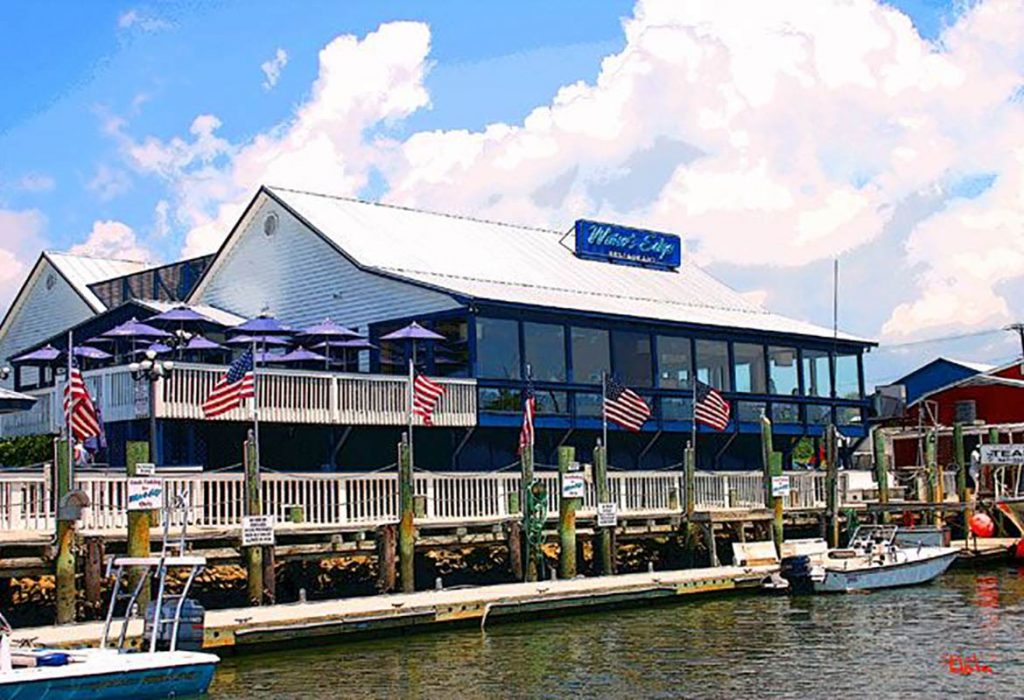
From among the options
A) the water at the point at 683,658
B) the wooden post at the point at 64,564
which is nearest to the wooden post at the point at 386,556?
the water at the point at 683,658

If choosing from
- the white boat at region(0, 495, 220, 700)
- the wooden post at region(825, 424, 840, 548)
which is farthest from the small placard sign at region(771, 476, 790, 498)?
the white boat at region(0, 495, 220, 700)

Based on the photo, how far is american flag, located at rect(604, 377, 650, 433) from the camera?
3562 cm

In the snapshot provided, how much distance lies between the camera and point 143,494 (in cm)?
2414

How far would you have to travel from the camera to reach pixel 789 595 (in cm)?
3359

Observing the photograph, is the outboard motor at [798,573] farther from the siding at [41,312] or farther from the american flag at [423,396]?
the siding at [41,312]

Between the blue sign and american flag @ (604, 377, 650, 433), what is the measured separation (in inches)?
612

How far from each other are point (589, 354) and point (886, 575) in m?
13.3

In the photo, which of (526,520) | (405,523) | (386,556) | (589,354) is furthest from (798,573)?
(589,354)

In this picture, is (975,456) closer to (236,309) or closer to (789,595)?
(789,595)

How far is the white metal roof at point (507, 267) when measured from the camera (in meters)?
43.0

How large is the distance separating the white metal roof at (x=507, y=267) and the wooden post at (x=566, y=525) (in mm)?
8095

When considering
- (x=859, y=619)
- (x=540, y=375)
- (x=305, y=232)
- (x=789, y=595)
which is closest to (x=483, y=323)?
(x=540, y=375)

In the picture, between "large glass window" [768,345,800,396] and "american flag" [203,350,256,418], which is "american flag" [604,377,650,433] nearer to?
"american flag" [203,350,256,418]

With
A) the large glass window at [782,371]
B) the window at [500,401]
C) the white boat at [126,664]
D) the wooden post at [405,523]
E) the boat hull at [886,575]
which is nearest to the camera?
the white boat at [126,664]
